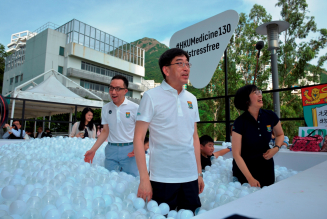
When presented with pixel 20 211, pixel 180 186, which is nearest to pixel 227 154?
pixel 180 186

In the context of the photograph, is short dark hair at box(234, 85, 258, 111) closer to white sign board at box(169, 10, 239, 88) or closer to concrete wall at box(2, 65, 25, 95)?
white sign board at box(169, 10, 239, 88)

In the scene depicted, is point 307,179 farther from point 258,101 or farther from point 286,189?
point 258,101

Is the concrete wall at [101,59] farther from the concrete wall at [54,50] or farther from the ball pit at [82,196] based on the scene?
the ball pit at [82,196]

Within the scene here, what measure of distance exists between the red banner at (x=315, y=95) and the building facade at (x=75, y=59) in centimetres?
2914

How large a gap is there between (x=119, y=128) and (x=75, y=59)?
3068 cm

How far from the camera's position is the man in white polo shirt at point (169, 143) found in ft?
5.24

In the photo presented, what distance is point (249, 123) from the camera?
2477 mm

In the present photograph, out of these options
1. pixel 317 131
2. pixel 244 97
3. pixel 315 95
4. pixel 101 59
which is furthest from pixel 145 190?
pixel 101 59

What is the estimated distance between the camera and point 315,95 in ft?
13.6

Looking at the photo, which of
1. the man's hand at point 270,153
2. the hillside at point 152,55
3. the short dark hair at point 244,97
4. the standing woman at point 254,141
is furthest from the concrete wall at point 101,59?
the man's hand at point 270,153

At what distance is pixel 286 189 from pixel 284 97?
17.0 meters

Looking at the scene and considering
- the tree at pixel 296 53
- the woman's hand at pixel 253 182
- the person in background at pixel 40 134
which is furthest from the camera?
the tree at pixel 296 53

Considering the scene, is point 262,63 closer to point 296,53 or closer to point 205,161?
point 296,53

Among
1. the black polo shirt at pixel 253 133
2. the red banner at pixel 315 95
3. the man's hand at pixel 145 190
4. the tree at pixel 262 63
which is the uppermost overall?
the tree at pixel 262 63
